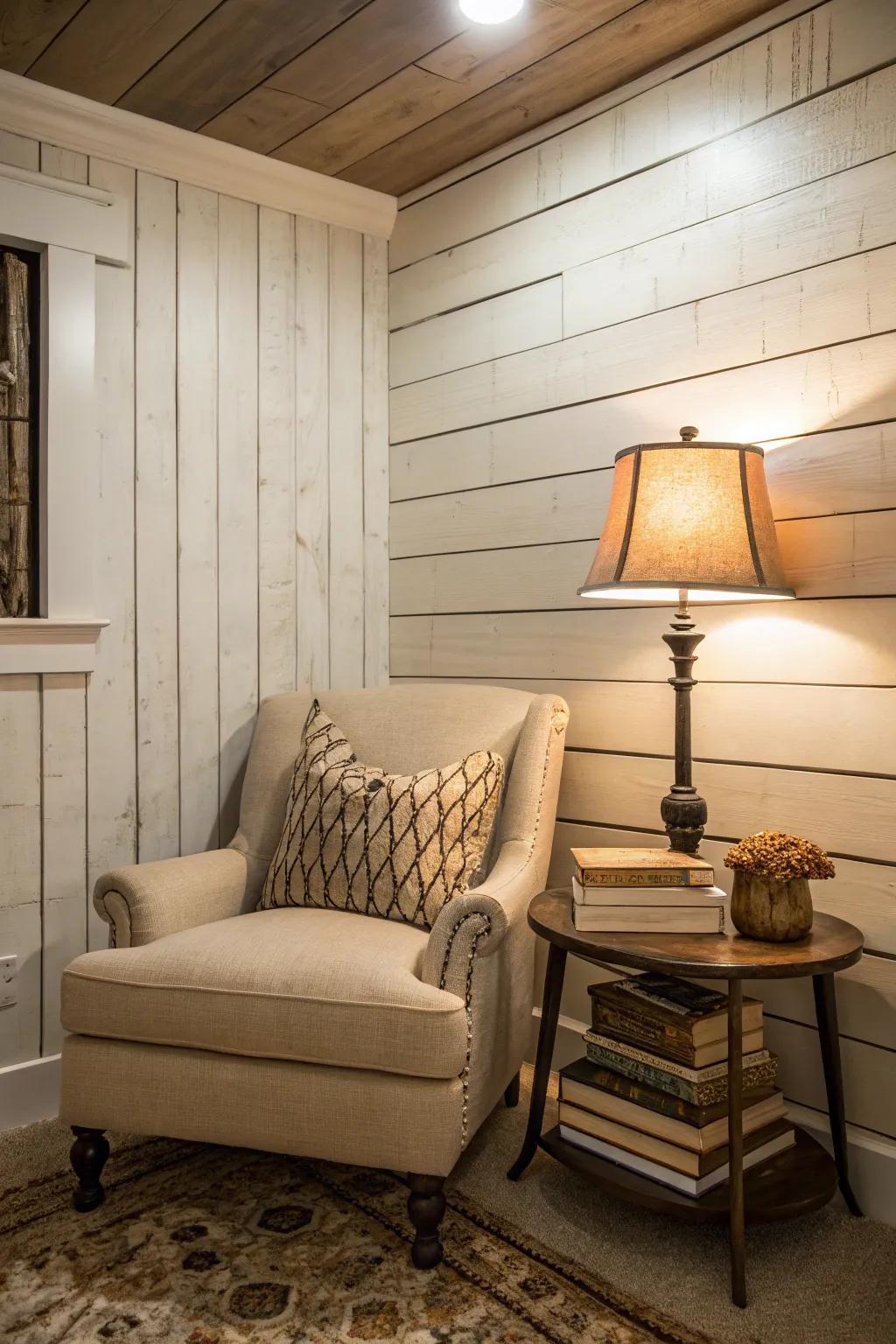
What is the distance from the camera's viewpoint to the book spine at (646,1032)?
1.79 meters

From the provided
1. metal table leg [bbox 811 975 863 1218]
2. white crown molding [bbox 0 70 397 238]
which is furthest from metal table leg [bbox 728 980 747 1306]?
white crown molding [bbox 0 70 397 238]

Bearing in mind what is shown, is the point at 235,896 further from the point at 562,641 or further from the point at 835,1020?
the point at 835,1020

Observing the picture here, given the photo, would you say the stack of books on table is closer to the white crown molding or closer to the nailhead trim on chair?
the nailhead trim on chair

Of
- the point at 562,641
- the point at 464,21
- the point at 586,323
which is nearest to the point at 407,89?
the point at 464,21

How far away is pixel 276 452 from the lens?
275 centimetres

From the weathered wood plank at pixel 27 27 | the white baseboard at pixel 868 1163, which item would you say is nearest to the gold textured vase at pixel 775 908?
the white baseboard at pixel 868 1163

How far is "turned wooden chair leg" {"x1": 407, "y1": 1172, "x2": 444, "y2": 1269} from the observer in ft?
5.63

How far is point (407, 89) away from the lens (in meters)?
2.33

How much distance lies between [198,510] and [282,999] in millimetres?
1321

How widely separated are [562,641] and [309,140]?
1.40 metres

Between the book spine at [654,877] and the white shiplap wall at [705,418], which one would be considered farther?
the white shiplap wall at [705,418]

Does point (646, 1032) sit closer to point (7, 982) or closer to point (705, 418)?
point (705, 418)

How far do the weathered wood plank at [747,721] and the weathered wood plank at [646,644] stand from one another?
A: 0.02 meters

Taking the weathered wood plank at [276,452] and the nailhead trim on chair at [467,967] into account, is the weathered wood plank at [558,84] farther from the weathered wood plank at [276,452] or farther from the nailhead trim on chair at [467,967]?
the nailhead trim on chair at [467,967]
